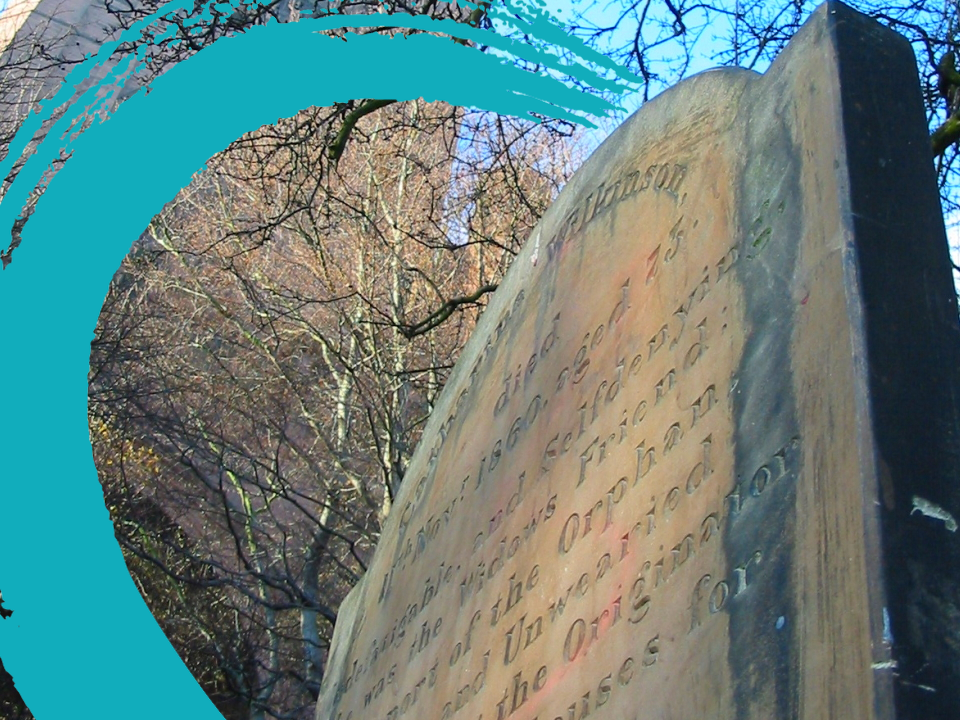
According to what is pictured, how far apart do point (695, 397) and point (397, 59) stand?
4.51 metres

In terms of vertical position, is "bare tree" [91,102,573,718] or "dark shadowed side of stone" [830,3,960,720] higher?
"bare tree" [91,102,573,718]

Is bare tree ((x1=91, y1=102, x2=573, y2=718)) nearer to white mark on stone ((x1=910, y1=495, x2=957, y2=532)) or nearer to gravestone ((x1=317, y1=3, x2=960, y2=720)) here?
gravestone ((x1=317, y1=3, x2=960, y2=720))

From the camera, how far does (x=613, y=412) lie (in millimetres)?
2039

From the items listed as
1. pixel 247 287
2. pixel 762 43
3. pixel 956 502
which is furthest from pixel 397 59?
pixel 247 287

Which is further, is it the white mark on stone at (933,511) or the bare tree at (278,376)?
the bare tree at (278,376)

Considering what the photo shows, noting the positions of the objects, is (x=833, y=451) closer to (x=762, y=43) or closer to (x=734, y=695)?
(x=734, y=695)

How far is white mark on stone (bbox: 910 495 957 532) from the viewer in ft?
4.24

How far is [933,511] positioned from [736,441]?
35cm

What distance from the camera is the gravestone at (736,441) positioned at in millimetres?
1298

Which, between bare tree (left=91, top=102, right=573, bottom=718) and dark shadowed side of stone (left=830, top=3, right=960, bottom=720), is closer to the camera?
dark shadowed side of stone (left=830, top=3, right=960, bottom=720)

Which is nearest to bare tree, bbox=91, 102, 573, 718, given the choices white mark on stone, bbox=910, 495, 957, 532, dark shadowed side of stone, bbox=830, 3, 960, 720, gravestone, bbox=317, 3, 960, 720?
gravestone, bbox=317, 3, 960, 720

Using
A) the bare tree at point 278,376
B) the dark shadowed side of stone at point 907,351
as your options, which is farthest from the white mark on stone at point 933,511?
the bare tree at point 278,376

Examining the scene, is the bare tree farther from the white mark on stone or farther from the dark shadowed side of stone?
the white mark on stone

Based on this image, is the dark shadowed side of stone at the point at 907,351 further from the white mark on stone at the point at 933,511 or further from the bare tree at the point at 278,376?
the bare tree at the point at 278,376
